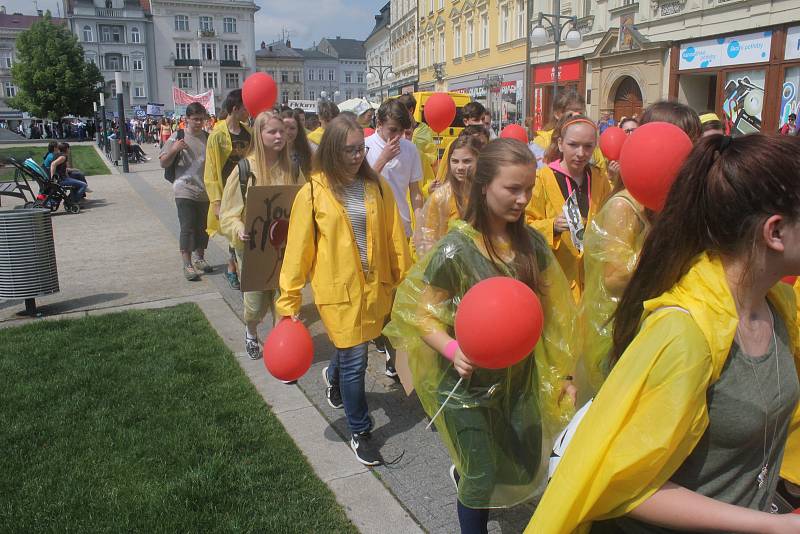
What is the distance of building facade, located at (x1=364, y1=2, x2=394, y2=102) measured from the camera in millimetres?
63312

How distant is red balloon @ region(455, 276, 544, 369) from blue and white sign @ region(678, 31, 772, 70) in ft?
58.6

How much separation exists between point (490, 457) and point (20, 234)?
5.59 meters

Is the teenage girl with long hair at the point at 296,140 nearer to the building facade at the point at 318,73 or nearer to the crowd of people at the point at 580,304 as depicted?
the crowd of people at the point at 580,304

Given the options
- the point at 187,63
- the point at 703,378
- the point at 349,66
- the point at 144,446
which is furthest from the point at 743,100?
the point at 349,66

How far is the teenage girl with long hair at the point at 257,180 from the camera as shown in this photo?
4.95 m

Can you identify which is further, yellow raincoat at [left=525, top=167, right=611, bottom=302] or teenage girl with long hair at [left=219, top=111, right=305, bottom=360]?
teenage girl with long hair at [left=219, top=111, right=305, bottom=360]

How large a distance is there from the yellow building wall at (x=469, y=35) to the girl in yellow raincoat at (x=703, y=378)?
3031 centimetres

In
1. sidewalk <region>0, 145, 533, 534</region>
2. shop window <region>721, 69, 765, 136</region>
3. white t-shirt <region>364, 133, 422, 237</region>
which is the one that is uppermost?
shop window <region>721, 69, 765, 136</region>

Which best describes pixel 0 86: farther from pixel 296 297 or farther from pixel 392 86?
pixel 296 297

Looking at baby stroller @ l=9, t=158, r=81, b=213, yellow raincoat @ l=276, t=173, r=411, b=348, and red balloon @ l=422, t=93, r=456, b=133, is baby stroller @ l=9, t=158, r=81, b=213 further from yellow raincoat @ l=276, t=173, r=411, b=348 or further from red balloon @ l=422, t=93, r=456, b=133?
yellow raincoat @ l=276, t=173, r=411, b=348

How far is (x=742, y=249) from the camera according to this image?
142 centimetres

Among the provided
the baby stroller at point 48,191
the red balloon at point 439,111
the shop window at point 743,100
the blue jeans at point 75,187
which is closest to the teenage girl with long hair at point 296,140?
the red balloon at point 439,111

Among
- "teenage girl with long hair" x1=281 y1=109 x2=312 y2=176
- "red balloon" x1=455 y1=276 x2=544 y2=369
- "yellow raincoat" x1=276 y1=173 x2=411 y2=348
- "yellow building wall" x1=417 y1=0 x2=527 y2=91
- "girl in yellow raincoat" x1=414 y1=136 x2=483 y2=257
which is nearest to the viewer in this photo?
"red balloon" x1=455 y1=276 x2=544 y2=369

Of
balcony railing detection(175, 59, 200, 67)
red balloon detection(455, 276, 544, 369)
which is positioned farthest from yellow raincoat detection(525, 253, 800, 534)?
balcony railing detection(175, 59, 200, 67)
